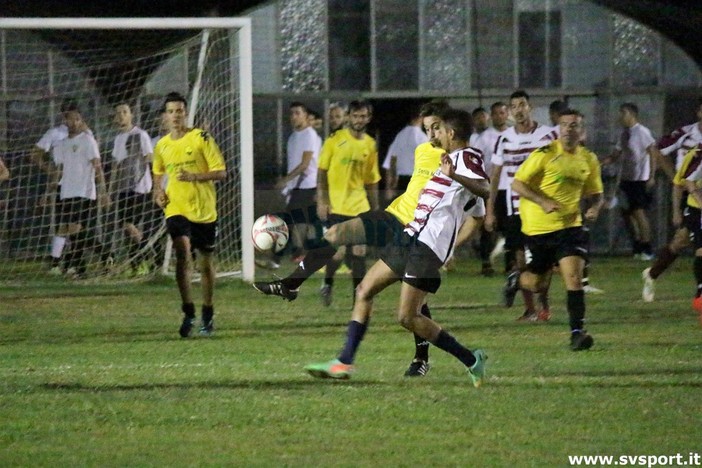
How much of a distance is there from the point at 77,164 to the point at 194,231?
5.49m

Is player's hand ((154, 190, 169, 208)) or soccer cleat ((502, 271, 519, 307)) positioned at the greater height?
player's hand ((154, 190, 169, 208))

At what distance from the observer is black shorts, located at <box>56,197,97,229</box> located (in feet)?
52.3

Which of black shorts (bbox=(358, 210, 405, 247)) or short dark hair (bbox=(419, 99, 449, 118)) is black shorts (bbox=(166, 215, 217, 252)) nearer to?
black shorts (bbox=(358, 210, 405, 247))

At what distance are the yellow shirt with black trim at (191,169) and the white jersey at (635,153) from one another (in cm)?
880

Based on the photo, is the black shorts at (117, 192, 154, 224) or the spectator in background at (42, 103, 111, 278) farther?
the black shorts at (117, 192, 154, 224)

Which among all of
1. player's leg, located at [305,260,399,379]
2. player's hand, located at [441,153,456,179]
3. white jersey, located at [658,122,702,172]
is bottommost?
player's leg, located at [305,260,399,379]

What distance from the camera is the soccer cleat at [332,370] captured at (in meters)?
8.16

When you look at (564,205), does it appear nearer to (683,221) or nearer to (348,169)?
(683,221)

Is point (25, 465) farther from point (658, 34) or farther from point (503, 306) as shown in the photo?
point (658, 34)

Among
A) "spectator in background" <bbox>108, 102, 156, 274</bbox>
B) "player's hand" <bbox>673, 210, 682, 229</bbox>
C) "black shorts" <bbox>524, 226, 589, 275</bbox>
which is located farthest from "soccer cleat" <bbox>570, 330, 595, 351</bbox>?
"spectator in background" <bbox>108, 102, 156, 274</bbox>

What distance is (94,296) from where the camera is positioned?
1411 centimetres

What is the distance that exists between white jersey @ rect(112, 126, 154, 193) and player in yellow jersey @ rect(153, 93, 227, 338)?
4998 mm

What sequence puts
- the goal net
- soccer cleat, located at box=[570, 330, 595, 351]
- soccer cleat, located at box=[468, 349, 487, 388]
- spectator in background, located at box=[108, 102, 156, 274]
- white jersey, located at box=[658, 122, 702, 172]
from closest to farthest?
soccer cleat, located at box=[468, 349, 487, 388] → soccer cleat, located at box=[570, 330, 595, 351] → white jersey, located at box=[658, 122, 702, 172] → the goal net → spectator in background, located at box=[108, 102, 156, 274]

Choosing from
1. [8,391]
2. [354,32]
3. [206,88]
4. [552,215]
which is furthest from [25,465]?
[354,32]
